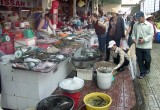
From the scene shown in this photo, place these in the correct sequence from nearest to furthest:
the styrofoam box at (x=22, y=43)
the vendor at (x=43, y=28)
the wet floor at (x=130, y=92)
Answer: the wet floor at (x=130, y=92)
the styrofoam box at (x=22, y=43)
the vendor at (x=43, y=28)

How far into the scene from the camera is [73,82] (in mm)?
3391

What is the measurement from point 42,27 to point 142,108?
4.01 metres

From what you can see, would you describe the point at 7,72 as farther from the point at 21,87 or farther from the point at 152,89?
the point at 152,89

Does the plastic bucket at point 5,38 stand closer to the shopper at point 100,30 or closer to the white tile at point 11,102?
the white tile at point 11,102

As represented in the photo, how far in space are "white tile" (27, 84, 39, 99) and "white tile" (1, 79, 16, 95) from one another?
0.30 m

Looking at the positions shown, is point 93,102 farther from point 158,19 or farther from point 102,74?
point 158,19

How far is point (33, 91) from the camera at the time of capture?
3494 mm

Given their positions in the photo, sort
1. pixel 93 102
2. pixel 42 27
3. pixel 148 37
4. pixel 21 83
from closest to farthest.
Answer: pixel 93 102 → pixel 21 83 → pixel 148 37 → pixel 42 27

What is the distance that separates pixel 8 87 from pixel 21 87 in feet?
0.91

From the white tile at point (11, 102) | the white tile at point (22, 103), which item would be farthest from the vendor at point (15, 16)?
the white tile at point (22, 103)

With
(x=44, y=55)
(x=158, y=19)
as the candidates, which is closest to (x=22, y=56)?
(x=44, y=55)

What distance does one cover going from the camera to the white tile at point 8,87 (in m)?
3.59

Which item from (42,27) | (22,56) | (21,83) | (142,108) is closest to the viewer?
(21,83)

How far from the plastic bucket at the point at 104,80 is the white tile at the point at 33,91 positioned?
136 centimetres
